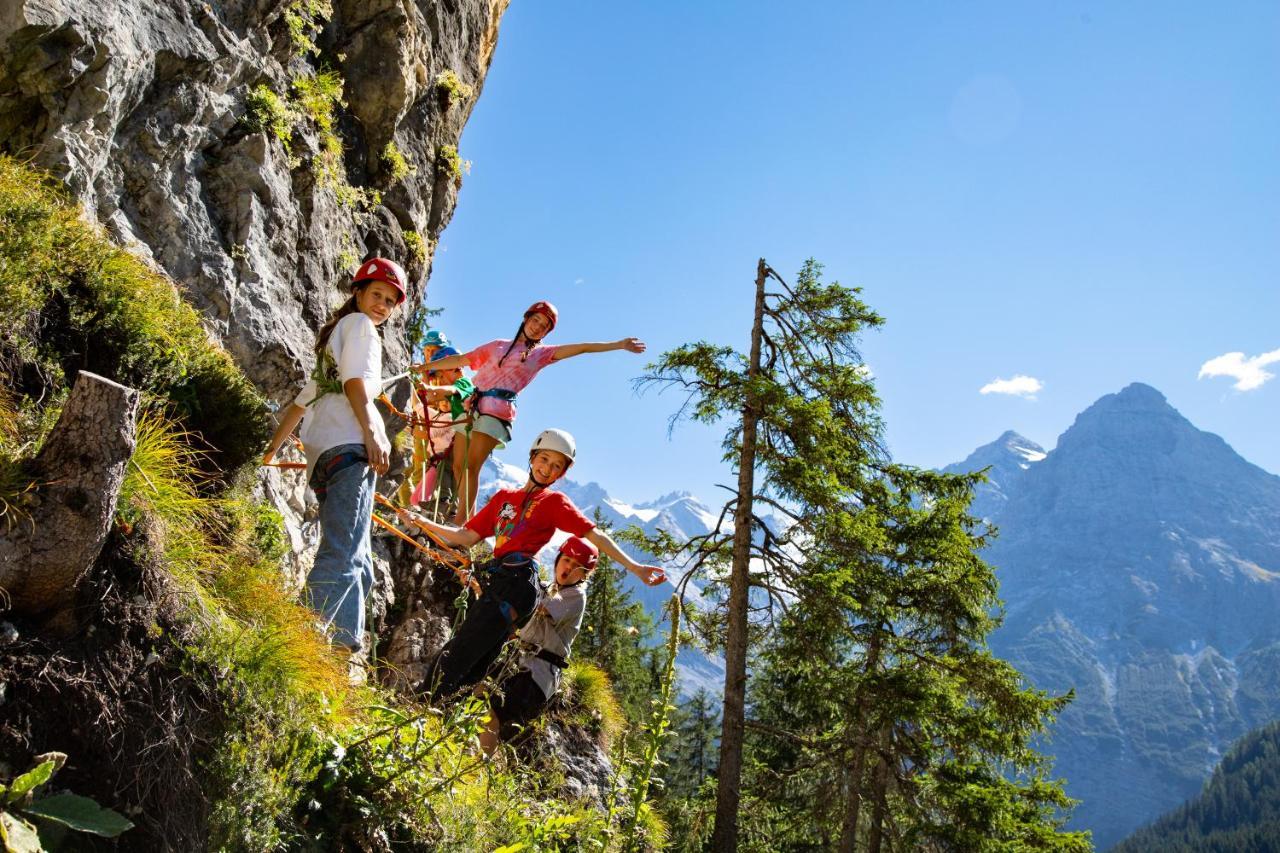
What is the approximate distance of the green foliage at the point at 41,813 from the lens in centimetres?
194

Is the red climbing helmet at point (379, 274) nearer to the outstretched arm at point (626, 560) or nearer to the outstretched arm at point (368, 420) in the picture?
the outstretched arm at point (368, 420)

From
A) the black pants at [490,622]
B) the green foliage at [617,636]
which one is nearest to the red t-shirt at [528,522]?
the black pants at [490,622]

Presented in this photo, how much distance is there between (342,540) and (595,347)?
395 centimetres

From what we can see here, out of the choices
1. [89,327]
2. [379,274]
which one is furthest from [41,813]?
[89,327]

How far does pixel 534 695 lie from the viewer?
616 centimetres

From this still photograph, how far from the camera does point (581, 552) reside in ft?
21.2

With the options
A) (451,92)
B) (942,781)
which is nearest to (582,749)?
(942,781)

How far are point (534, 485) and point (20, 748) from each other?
12.5ft

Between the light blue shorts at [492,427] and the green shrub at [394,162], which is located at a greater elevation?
the green shrub at [394,162]

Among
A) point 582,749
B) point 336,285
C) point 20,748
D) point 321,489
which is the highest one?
point 336,285

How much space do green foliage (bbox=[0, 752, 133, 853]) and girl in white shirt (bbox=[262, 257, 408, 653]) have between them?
1.81 metres

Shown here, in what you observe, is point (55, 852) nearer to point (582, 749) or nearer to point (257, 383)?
point (257, 383)

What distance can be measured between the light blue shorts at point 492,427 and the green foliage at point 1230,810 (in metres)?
194

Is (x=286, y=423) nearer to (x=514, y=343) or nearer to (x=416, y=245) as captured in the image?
(x=514, y=343)
